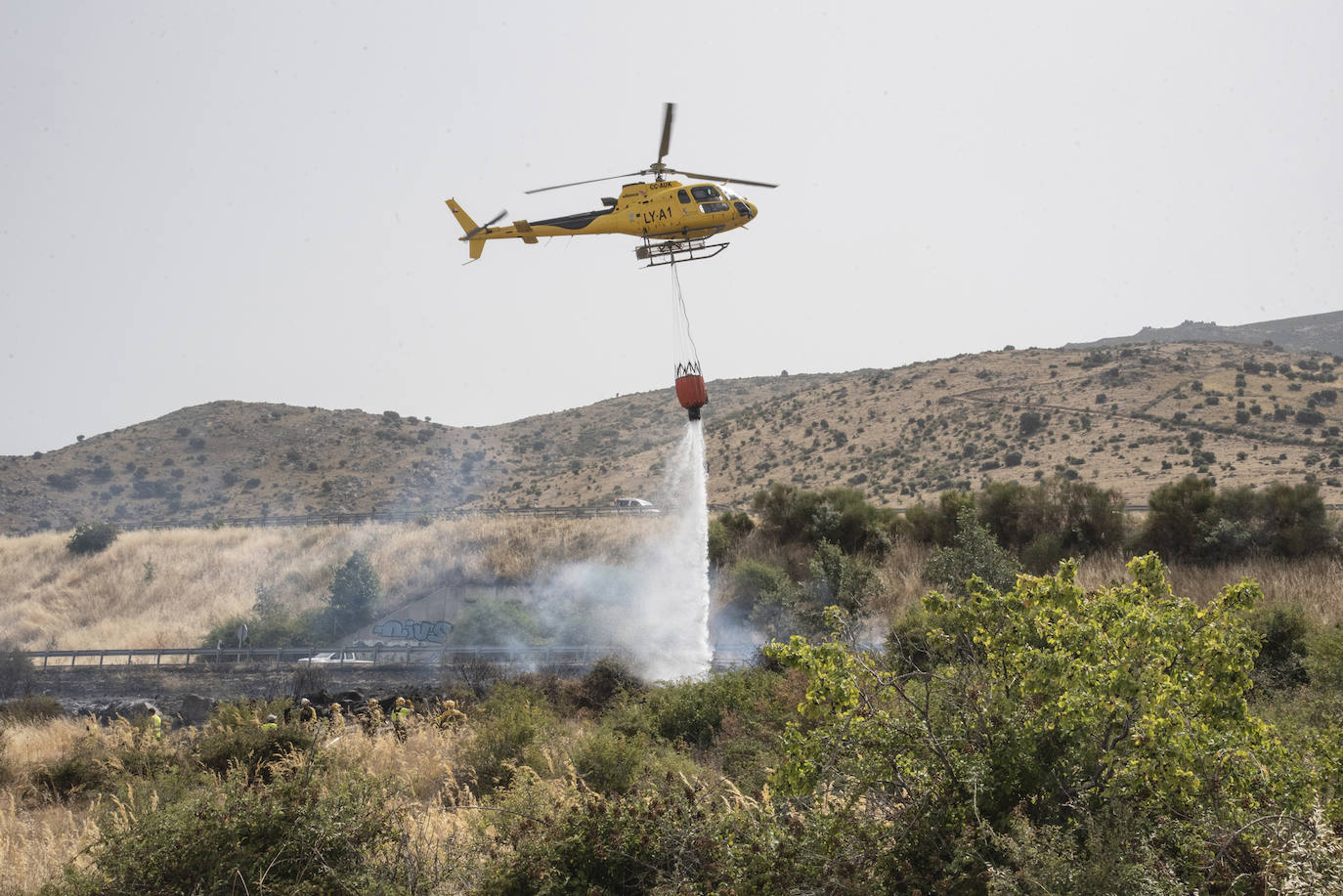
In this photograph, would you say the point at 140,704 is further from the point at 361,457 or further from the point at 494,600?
the point at 361,457

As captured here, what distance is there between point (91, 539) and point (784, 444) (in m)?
51.3

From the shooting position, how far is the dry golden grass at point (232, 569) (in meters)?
50.6

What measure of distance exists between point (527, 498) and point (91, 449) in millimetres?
57751

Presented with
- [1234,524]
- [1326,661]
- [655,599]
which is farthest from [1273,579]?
[655,599]

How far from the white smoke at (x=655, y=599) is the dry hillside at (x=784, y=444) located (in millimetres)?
19045

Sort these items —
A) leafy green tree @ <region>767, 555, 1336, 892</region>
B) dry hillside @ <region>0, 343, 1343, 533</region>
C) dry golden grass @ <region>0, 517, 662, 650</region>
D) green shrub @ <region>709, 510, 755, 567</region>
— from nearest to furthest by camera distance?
1. leafy green tree @ <region>767, 555, 1336, 892</region>
2. green shrub @ <region>709, 510, 755, 567</region>
3. dry golden grass @ <region>0, 517, 662, 650</region>
4. dry hillside @ <region>0, 343, 1343, 533</region>

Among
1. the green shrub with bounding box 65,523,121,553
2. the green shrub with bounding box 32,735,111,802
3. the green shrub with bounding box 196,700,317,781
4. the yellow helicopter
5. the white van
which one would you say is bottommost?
the green shrub with bounding box 32,735,111,802

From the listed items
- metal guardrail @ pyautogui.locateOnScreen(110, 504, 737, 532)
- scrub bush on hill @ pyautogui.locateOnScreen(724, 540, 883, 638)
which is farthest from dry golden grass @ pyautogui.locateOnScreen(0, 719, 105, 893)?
metal guardrail @ pyautogui.locateOnScreen(110, 504, 737, 532)

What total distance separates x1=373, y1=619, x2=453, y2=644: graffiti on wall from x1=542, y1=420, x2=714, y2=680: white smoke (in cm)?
503

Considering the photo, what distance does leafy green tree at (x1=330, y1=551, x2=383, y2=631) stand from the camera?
46.5 m

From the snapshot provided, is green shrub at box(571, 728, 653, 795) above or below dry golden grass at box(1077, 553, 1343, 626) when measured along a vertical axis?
above

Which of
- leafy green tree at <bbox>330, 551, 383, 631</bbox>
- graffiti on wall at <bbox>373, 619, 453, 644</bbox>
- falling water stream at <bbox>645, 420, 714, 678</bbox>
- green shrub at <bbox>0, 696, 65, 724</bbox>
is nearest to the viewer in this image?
green shrub at <bbox>0, 696, 65, 724</bbox>

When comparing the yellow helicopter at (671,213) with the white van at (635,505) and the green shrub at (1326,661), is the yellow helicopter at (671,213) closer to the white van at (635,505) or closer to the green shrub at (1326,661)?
the green shrub at (1326,661)

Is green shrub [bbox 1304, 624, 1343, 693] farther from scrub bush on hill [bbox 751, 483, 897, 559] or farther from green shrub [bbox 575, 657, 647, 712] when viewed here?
scrub bush on hill [bbox 751, 483, 897, 559]
